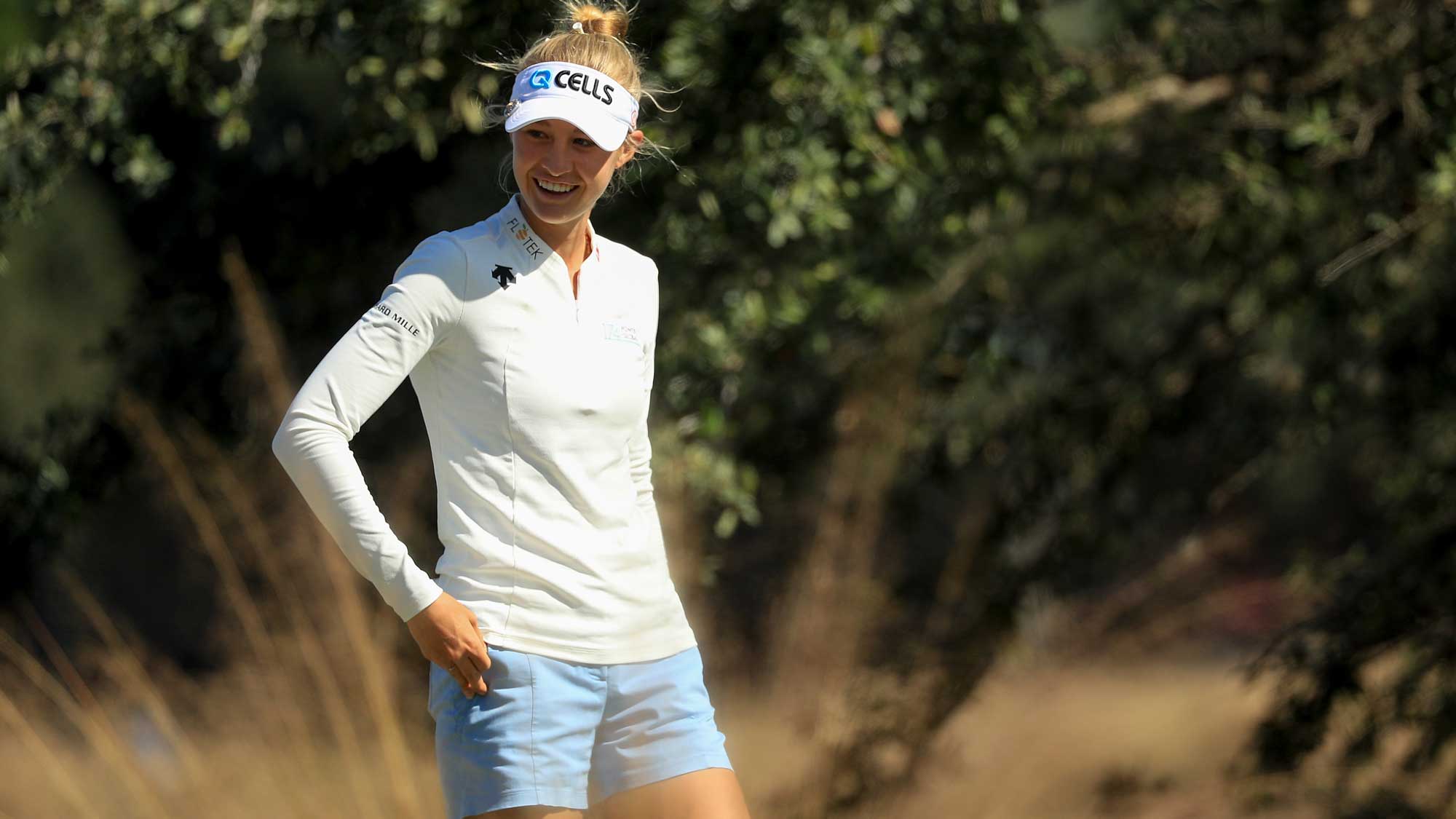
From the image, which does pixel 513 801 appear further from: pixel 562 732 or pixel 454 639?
pixel 454 639

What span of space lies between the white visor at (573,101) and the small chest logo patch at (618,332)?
0.81 feet

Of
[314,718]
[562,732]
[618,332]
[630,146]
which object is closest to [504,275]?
[618,332]

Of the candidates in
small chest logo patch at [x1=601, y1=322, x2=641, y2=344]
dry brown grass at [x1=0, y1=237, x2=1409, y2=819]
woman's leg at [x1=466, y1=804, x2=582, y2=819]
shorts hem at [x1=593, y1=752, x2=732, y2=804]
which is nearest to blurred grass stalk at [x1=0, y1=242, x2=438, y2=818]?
dry brown grass at [x1=0, y1=237, x2=1409, y2=819]

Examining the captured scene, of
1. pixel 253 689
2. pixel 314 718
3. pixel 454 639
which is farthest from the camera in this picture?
pixel 314 718

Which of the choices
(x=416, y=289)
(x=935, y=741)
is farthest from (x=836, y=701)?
(x=416, y=289)

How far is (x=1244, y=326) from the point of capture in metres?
6.01

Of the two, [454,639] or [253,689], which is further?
[253,689]

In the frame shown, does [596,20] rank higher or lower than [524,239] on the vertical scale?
higher

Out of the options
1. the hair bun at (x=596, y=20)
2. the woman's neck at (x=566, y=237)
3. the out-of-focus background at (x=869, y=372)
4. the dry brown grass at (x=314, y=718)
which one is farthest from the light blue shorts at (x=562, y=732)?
the dry brown grass at (x=314, y=718)

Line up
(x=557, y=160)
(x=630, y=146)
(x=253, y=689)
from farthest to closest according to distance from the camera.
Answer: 1. (x=253, y=689)
2. (x=630, y=146)
3. (x=557, y=160)

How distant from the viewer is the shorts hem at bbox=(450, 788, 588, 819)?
6.82ft

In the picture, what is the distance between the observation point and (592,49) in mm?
2213

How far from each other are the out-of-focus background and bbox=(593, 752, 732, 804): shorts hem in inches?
66.7

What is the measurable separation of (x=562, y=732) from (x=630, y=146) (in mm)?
839
